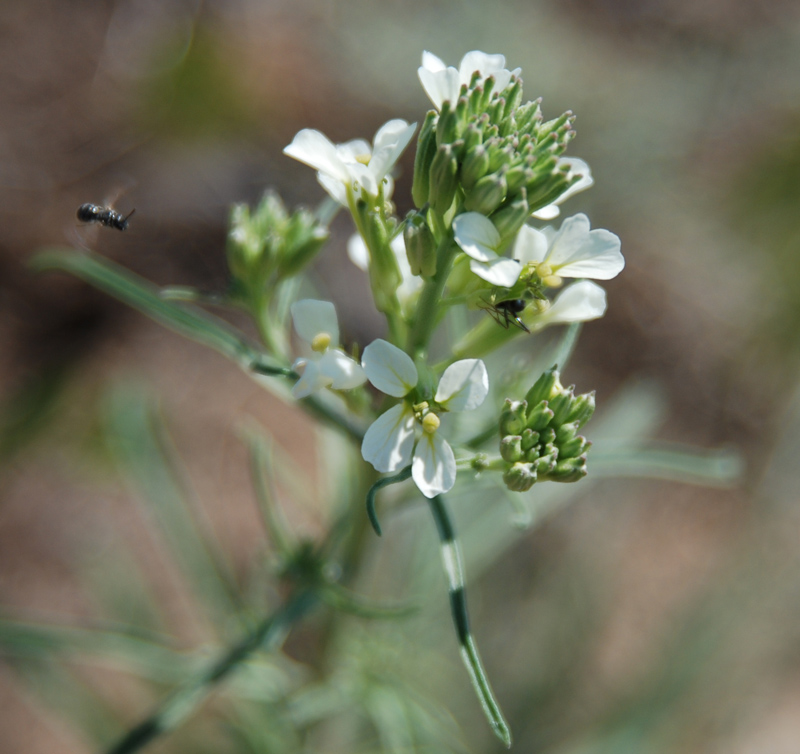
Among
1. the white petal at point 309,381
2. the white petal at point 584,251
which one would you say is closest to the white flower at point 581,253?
the white petal at point 584,251

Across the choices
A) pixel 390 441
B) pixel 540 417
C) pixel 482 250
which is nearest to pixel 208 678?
pixel 390 441

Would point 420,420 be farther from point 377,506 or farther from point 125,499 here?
point 125,499

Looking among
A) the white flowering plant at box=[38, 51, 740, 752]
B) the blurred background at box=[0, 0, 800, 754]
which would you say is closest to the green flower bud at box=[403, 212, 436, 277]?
the white flowering plant at box=[38, 51, 740, 752]

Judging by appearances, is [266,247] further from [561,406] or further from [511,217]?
[561,406]

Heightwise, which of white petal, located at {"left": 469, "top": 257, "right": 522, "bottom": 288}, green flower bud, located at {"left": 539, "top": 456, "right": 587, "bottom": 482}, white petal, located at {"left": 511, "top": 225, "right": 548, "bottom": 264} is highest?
white petal, located at {"left": 469, "top": 257, "right": 522, "bottom": 288}

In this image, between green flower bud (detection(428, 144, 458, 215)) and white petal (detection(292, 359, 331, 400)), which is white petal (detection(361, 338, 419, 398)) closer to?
white petal (detection(292, 359, 331, 400))

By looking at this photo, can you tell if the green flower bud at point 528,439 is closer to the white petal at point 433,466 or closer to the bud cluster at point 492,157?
the white petal at point 433,466
